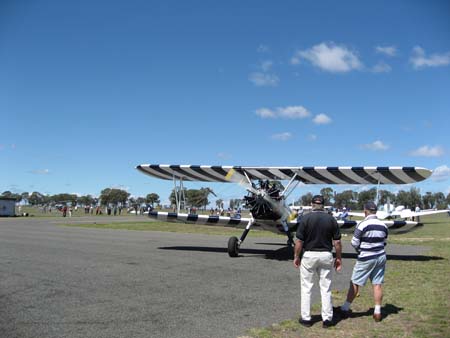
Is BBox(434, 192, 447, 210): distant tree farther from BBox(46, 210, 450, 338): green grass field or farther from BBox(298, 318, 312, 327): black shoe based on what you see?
BBox(298, 318, 312, 327): black shoe

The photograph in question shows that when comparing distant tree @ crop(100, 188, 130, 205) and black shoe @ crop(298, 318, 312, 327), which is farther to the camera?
distant tree @ crop(100, 188, 130, 205)

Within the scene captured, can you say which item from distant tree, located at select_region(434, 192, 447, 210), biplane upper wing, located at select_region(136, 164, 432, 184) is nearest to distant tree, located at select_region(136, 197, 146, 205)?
distant tree, located at select_region(434, 192, 447, 210)

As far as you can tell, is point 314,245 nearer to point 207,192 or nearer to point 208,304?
point 208,304

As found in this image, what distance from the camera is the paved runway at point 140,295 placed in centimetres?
571

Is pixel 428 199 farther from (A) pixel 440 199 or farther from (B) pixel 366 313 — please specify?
(B) pixel 366 313

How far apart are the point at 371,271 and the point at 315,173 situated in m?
9.58

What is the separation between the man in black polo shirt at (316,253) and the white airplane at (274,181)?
25.3 feet

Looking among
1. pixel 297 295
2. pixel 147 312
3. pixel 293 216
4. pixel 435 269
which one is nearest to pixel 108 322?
pixel 147 312

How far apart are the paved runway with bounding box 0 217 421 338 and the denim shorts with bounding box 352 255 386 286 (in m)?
1.16

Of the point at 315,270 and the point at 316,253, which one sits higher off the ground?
the point at 316,253

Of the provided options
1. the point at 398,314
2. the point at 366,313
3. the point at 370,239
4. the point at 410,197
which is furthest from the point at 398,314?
the point at 410,197

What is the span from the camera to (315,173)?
1605 cm

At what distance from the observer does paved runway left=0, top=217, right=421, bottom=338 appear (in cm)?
571

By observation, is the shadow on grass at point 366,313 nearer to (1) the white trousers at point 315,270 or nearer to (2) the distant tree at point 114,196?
(1) the white trousers at point 315,270
